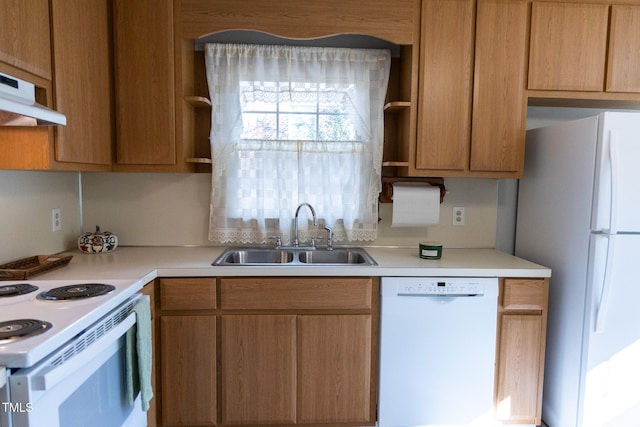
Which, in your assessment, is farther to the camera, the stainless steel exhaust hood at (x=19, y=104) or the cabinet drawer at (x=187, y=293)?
the cabinet drawer at (x=187, y=293)

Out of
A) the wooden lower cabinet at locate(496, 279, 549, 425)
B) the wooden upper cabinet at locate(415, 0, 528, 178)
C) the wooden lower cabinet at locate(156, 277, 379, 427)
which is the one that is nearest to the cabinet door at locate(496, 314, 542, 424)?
the wooden lower cabinet at locate(496, 279, 549, 425)

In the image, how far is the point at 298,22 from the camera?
6.41 feet

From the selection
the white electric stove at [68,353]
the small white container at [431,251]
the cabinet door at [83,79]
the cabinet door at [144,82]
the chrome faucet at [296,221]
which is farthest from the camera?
the chrome faucet at [296,221]

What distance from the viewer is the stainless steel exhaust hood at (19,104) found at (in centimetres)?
114

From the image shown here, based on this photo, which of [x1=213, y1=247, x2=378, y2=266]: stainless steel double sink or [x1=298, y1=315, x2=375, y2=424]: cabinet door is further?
[x1=213, y1=247, x2=378, y2=266]: stainless steel double sink

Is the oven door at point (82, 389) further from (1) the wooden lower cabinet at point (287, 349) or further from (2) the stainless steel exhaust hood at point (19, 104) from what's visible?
(2) the stainless steel exhaust hood at point (19, 104)

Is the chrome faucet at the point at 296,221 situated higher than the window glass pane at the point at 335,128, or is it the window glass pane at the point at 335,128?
the window glass pane at the point at 335,128

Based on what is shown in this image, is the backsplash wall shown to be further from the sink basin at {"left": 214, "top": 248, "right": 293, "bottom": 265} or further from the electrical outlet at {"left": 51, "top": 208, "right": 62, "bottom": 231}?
the sink basin at {"left": 214, "top": 248, "right": 293, "bottom": 265}

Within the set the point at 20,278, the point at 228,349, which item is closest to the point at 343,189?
the point at 228,349

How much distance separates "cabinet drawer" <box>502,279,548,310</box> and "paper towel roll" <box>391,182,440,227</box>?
595 millimetres

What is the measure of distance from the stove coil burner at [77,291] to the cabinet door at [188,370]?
0.46 metres

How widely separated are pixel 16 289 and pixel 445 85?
2152mm

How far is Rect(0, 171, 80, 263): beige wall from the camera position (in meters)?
1.67

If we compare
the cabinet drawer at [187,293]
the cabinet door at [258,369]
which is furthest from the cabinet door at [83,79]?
the cabinet door at [258,369]
